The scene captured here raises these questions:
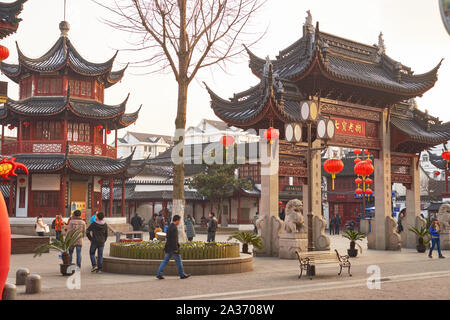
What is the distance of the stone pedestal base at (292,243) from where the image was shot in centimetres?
1723

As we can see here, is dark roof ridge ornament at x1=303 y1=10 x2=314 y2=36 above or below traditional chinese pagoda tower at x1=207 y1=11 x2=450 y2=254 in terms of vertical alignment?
above

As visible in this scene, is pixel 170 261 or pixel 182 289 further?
pixel 170 261

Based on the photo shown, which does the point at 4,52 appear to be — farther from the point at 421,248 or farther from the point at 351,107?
the point at 421,248

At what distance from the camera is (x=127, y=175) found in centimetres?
3716

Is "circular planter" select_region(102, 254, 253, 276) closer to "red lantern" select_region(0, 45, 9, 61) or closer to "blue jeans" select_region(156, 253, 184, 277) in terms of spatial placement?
"blue jeans" select_region(156, 253, 184, 277)

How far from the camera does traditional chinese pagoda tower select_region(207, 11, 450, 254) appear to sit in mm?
18547

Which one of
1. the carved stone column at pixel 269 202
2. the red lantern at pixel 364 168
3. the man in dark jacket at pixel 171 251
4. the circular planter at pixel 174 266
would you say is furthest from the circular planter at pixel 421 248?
the man in dark jacket at pixel 171 251

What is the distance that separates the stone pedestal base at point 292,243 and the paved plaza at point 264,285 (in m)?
1.66

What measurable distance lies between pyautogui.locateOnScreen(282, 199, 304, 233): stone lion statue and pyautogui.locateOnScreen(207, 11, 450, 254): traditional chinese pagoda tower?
1.02 meters

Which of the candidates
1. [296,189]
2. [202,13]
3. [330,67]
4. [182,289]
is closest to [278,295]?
[182,289]

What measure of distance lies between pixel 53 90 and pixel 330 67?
22.3 meters

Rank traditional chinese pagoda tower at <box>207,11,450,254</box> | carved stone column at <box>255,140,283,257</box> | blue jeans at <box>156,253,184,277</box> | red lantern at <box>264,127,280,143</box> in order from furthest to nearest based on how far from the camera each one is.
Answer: traditional chinese pagoda tower at <box>207,11,450,254</box> < carved stone column at <box>255,140,283,257</box> < red lantern at <box>264,127,280,143</box> < blue jeans at <box>156,253,184,277</box>

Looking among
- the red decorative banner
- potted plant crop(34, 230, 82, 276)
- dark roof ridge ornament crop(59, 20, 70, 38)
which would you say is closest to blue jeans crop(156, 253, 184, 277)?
potted plant crop(34, 230, 82, 276)
